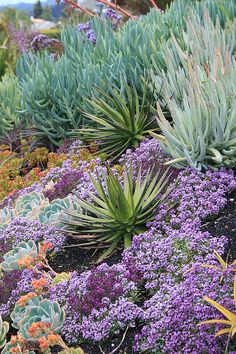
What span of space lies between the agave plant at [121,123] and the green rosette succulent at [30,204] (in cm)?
82

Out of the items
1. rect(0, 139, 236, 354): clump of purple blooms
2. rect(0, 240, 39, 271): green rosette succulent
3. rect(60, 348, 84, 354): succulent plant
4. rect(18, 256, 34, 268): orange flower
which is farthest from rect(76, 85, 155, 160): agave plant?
rect(60, 348, 84, 354): succulent plant

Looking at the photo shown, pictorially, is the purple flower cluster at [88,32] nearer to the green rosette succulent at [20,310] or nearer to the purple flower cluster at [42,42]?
the purple flower cluster at [42,42]

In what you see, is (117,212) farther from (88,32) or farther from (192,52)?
(88,32)

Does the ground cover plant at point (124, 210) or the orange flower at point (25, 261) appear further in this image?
the orange flower at point (25, 261)

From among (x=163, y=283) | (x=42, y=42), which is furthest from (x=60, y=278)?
(x=42, y=42)

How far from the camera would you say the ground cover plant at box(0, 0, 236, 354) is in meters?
2.99

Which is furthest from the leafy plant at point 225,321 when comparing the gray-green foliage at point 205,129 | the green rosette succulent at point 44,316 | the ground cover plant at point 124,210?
the gray-green foliage at point 205,129

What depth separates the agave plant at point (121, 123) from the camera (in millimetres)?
5188

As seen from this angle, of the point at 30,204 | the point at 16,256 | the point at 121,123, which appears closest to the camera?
the point at 16,256

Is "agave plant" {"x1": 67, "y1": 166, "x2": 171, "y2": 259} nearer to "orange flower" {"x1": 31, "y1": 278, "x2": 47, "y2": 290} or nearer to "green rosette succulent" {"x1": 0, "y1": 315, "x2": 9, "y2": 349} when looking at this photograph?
"orange flower" {"x1": 31, "y1": 278, "x2": 47, "y2": 290}

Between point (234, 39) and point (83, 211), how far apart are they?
248 cm

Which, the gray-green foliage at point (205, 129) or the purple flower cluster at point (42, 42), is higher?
the gray-green foliage at point (205, 129)

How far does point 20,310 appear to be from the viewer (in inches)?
134

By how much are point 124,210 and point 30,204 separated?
106 cm
